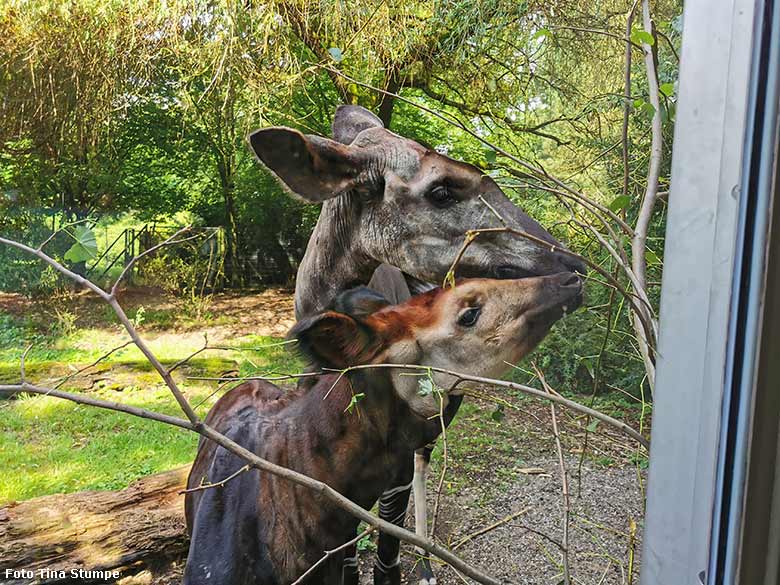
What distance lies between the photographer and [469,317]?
878 millimetres

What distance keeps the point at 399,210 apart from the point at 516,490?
0.78 m

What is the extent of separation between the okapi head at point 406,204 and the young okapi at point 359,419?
9 cm

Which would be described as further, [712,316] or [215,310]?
[215,310]

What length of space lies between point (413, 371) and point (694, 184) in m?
0.55

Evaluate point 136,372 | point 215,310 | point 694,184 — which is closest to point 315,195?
point 694,184

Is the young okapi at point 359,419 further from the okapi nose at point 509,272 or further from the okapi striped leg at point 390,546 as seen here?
the okapi striped leg at point 390,546

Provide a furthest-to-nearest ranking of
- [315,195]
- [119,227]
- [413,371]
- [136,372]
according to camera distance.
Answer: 1. [136,372]
2. [119,227]
3. [315,195]
4. [413,371]

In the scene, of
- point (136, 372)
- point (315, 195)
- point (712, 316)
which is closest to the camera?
point (712, 316)

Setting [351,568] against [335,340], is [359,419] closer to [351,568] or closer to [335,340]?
[335,340]

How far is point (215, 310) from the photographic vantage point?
5.67ft

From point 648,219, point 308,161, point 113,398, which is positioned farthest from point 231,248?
point 648,219

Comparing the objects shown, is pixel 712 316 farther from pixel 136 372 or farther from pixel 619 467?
pixel 136 372

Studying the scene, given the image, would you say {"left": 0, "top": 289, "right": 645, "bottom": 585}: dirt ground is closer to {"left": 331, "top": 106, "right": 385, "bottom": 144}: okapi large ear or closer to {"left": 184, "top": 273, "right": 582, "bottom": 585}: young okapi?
{"left": 184, "top": 273, "right": 582, "bottom": 585}: young okapi

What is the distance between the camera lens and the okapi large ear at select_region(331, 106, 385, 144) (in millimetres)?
1229
